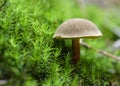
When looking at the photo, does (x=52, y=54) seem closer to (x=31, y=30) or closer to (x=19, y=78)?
(x=31, y=30)

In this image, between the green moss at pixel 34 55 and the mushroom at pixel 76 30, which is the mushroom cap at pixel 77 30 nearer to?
the mushroom at pixel 76 30

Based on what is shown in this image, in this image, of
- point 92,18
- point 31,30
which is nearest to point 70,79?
point 31,30

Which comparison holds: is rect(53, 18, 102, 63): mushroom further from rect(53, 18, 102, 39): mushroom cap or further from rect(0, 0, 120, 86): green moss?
rect(0, 0, 120, 86): green moss

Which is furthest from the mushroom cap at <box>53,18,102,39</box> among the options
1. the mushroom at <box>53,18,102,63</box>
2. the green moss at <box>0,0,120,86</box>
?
the green moss at <box>0,0,120,86</box>

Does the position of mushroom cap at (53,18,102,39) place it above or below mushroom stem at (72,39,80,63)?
above

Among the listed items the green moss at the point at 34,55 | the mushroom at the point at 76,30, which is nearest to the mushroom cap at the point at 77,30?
the mushroom at the point at 76,30

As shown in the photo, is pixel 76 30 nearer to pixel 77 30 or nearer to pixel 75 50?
pixel 77 30

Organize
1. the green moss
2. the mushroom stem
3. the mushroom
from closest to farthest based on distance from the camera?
the green moss < the mushroom < the mushroom stem

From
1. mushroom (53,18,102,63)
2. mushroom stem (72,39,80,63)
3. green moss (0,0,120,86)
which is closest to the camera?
green moss (0,0,120,86)

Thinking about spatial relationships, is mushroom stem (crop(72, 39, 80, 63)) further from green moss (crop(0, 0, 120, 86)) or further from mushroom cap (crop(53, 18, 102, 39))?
mushroom cap (crop(53, 18, 102, 39))

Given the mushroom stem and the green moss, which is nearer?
the green moss
